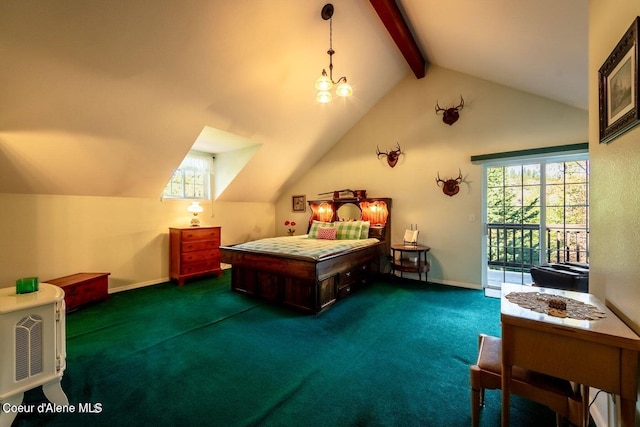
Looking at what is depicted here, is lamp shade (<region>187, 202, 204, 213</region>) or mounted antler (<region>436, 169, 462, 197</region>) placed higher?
mounted antler (<region>436, 169, 462, 197</region>)

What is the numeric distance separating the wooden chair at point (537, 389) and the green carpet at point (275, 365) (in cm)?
38

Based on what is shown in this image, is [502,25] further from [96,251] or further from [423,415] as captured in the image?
[96,251]

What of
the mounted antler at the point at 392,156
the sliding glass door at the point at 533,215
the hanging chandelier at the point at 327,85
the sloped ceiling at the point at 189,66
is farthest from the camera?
the mounted antler at the point at 392,156

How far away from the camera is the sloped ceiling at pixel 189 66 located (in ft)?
6.97

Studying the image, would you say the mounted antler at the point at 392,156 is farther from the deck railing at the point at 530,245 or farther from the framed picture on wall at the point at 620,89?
the framed picture on wall at the point at 620,89

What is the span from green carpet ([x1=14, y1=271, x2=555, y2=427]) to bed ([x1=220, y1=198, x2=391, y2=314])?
0.71 feet

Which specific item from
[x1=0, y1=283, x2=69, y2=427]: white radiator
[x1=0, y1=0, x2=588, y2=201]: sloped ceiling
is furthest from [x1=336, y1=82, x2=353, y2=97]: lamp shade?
[x1=0, y1=283, x2=69, y2=427]: white radiator

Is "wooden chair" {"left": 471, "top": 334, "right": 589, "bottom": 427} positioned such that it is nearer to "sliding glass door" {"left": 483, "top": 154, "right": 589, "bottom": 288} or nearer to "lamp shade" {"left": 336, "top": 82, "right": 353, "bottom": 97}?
"lamp shade" {"left": 336, "top": 82, "right": 353, "bottom": 97}

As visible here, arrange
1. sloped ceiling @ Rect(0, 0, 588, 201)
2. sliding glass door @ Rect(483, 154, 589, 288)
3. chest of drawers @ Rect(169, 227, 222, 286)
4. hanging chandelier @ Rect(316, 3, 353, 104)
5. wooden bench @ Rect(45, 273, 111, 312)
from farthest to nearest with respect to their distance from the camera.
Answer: chest of drawers @ Rect(169, 227, 222, 286) < sliding glass door @ Rect(483, 154, 589, 288) < wooden bench @ Rect(45, 273, 111, 312) < hanging chandelier @ Rect(316, 3, 353, 104) < sloped ceiling @ Rect(0, 0, 588, 201)

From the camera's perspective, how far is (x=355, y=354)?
2.22 metres

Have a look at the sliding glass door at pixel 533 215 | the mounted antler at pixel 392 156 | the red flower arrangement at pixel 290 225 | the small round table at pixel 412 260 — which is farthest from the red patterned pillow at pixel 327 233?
the sliding glass door at pixel 533 215

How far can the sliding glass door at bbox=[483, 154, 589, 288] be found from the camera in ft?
11.4

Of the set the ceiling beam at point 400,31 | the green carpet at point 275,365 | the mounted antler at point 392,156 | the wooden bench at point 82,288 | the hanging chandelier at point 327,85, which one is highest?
the ceiling beam at point 400,31

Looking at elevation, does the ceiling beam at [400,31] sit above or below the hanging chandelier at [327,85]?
above
